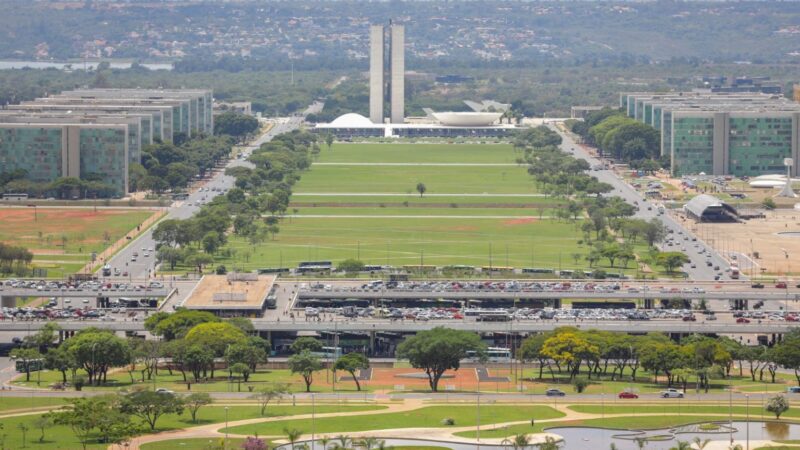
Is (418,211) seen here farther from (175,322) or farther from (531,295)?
(175,322)

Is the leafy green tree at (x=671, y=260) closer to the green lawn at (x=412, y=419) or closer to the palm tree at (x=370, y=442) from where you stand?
the green lawn at (x=412, y=419)

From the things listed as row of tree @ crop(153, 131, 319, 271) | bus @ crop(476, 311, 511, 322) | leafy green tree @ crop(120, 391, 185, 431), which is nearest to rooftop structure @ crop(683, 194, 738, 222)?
row of tree @ crop(153, 131, 319, 271)

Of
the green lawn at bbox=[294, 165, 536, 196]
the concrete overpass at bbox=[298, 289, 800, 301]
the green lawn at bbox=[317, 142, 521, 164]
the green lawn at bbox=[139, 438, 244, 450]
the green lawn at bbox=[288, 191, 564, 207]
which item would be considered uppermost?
the green lawn at bbox=[317, 142, 521, 164]

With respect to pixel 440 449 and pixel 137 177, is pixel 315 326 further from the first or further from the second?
pixel 137 177

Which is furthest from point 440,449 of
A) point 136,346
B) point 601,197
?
point 601,197

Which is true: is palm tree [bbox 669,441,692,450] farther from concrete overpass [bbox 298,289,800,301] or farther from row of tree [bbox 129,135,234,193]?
row of tree [bbox 129,135,234,193]

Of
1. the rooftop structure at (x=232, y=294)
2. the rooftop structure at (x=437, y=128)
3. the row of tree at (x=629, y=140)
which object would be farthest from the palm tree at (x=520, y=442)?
the rooftop structure at (x=437, y=128)
